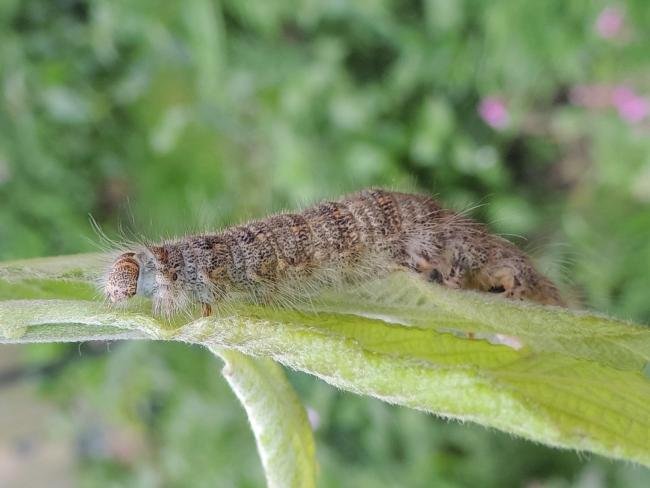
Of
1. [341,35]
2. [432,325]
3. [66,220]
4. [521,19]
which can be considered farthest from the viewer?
[66,220]

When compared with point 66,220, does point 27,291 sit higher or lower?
higher

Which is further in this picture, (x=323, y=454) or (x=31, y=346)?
(x=31, y=346)

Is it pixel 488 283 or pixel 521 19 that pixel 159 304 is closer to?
pixel 488 283

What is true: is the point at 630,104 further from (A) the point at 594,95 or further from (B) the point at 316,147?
(B) the point at 316,147

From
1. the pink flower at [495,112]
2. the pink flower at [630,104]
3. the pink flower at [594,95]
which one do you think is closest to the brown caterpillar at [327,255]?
the pink flower at [495,112]

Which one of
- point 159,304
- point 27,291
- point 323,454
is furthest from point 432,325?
point 323,454

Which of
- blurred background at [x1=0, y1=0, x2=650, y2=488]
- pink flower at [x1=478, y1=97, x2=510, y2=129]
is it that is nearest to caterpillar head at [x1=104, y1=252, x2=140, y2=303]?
blurred background at [x1=0, y1=0, x2=650, y2=488]

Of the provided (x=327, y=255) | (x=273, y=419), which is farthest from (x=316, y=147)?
(x=273, y=419)
